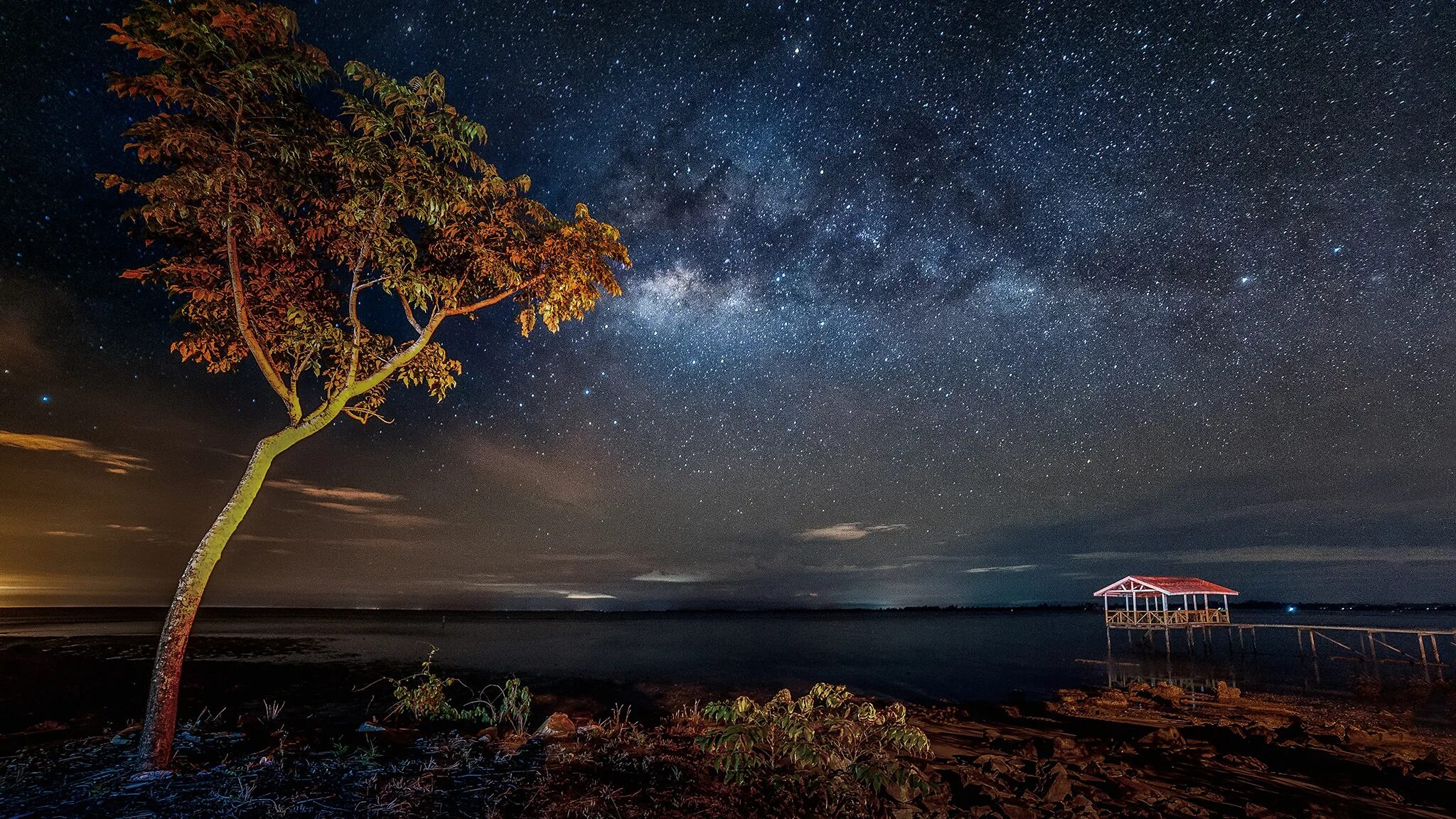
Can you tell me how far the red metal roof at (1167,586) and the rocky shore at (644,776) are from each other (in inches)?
1152

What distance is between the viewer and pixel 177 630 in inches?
293

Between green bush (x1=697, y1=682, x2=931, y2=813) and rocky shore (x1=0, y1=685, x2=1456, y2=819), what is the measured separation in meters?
0.15

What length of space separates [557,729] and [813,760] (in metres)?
6.41

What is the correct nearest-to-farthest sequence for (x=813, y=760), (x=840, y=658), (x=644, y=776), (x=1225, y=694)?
(x=813, y=760), (x=644, y=776), (x=1225, y=694), (x=840, y=658)

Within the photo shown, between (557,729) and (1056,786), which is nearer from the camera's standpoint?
(1056,786)

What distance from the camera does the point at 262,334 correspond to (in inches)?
370

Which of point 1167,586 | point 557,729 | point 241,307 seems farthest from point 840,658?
point 241,307

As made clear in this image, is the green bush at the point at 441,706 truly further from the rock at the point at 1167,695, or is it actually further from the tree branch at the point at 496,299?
the rock at the point at 1167,695

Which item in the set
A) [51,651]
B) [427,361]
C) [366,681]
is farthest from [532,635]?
[427,361]

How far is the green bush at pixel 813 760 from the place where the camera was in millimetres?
6484

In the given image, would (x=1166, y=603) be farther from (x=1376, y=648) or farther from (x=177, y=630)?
(x=177, y=630)

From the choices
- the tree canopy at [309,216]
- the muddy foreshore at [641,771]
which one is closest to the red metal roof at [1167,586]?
the muddy foreshore at [641,771]

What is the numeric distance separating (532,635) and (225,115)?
7777 centimetres

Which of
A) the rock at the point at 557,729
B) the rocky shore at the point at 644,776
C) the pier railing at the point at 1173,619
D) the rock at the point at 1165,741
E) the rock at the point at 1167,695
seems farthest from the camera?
the pier railing at the point at 1173,619
